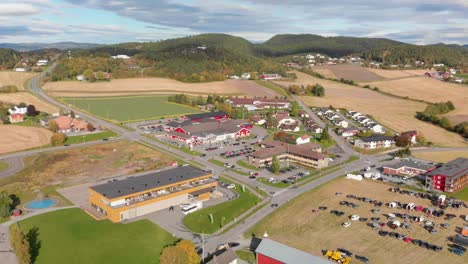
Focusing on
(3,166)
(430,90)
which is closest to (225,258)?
(3,166)

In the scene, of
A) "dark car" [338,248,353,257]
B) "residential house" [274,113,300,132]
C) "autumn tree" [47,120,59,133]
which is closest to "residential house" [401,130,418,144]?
"residential house" [274,113,300,132]

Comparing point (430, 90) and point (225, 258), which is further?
point (430, 90)

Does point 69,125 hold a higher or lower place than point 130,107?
lower

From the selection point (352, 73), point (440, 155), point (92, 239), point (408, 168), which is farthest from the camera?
point (352, 73)

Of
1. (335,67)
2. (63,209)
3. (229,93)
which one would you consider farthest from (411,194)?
(335,67)

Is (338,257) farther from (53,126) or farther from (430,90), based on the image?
(430,90)

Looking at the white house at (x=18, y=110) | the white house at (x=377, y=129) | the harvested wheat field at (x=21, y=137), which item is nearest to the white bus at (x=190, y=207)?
the harvested wheat field at (x=21, y=137)

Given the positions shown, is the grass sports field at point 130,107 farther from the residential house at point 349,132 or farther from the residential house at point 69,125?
the residential house at point 349,132

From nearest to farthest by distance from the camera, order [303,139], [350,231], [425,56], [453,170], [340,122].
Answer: [350,231]
[453,170]
[303,139]
[340,122]
[425,56]
